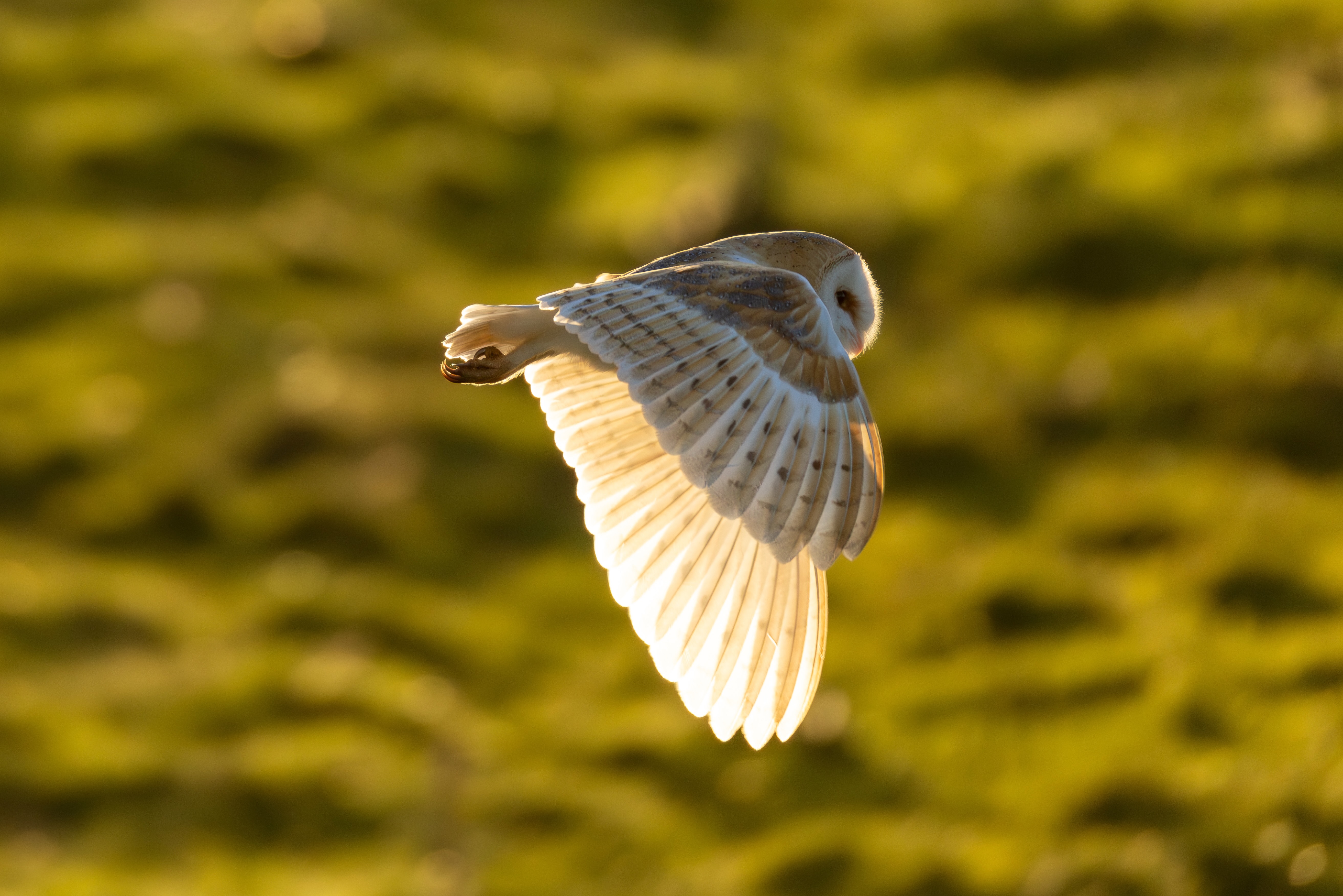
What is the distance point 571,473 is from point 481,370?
3491mm

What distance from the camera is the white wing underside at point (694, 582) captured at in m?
2.64

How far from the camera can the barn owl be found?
234 cm

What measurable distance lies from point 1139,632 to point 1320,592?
840 millimetres

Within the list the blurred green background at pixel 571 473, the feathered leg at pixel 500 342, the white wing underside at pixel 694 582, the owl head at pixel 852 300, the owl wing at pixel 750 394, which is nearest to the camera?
the owl wing at pixel 750 394

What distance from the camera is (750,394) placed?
2.49 metres

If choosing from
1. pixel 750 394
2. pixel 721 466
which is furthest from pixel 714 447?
pixel 750 394

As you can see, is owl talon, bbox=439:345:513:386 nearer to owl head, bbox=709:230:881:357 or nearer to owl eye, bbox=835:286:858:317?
owl head, bbox=709:230:881:357

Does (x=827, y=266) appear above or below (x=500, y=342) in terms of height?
above

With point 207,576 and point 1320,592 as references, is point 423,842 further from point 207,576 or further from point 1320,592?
point 1320,592

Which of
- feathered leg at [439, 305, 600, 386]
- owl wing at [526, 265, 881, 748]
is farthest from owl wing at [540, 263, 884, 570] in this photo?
feathered leg at [439, 305, 600, 386]

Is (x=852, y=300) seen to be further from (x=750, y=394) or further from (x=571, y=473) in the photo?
(x=571, y=473)

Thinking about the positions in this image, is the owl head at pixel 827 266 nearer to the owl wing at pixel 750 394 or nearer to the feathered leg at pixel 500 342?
the owl wing at pixel 750 394

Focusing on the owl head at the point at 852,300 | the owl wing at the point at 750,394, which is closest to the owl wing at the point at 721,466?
the owl wing at the point at 750,394

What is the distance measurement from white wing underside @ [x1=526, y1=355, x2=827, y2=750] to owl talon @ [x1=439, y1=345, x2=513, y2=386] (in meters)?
0.13
